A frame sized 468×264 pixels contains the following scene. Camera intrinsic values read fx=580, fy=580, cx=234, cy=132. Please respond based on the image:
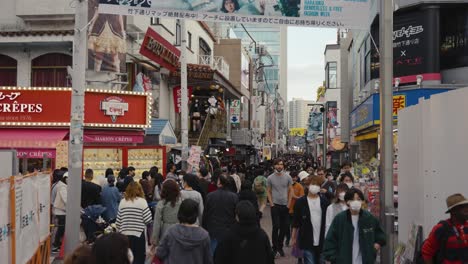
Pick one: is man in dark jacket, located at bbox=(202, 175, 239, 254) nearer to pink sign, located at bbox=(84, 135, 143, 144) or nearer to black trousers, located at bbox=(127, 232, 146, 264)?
black trousers, located at bbox=(127, 232, 146, 264)

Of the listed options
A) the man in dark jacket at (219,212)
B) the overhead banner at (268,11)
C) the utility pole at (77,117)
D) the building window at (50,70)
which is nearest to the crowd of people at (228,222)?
the man in dark jacket at (219,212)

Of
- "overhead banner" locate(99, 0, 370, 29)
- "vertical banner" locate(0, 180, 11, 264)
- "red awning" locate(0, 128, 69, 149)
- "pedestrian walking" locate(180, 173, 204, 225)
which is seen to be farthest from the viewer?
"red awning" locate(0, 128, 69, 149)

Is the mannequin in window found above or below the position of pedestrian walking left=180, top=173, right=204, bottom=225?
above

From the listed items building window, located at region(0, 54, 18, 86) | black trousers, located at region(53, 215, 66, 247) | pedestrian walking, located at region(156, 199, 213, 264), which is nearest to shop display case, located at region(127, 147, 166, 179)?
building window, located at region(0, 54, 18, 86)

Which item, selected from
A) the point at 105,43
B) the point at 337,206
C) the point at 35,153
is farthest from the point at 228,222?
the point at 105,43

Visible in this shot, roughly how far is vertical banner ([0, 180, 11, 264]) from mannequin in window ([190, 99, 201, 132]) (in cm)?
2639

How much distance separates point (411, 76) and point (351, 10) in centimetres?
1220

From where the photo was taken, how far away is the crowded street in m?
6.87

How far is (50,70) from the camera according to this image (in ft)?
70.9

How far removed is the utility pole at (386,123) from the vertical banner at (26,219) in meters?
5.22

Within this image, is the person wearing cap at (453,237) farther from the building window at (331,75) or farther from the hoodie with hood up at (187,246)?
the building window at (331,75)

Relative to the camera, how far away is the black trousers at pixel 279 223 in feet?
41.1

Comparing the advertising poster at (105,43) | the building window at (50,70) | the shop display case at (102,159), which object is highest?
the advertising poster at (105,43)

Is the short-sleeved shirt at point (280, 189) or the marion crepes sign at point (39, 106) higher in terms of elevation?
the marion crepes sign at point (39, 106)
